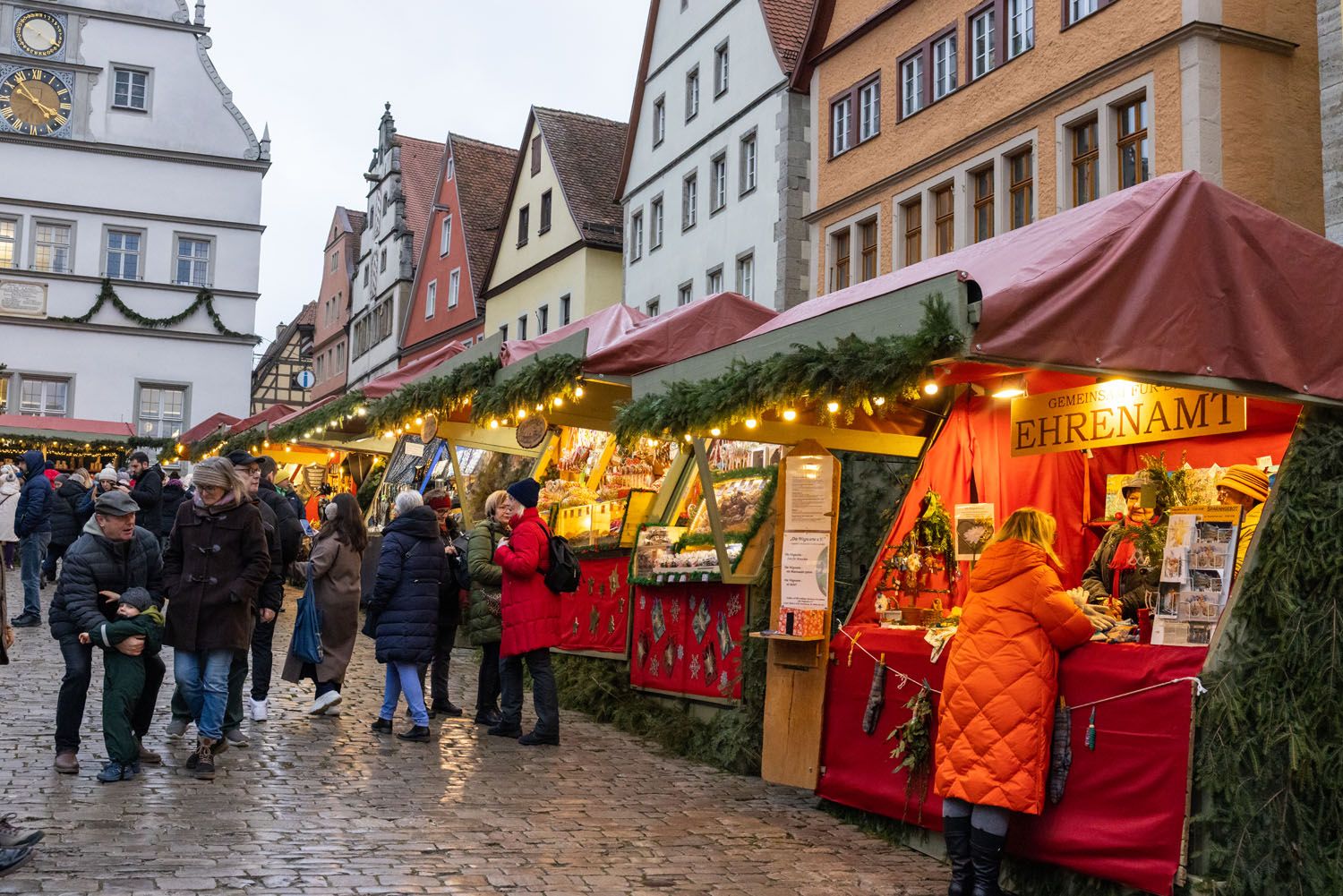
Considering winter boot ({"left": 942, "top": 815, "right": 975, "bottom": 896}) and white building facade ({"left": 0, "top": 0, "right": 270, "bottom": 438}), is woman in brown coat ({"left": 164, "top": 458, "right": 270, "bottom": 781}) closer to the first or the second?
winter boot ({"left": 942, "top": 815, "right": 975, "bottom": 896})

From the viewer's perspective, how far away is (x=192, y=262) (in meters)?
41.6

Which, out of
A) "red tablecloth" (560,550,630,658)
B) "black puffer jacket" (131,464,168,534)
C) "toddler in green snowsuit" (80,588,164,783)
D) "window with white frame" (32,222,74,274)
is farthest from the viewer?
"window with white frame" (32,222,74,274)

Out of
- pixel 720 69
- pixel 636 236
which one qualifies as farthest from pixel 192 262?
pixel 720 69

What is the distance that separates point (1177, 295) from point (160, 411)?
38.8m

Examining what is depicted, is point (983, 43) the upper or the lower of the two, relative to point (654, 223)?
upper

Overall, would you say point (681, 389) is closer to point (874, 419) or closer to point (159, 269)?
point (874, 419)

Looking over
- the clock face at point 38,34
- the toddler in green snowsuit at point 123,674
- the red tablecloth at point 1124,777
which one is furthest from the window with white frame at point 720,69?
the red tablecloth at point 1124,777

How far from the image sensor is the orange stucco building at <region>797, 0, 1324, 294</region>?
57.3ft

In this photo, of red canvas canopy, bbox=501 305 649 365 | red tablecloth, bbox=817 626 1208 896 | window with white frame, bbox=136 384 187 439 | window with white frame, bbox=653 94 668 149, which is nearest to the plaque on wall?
window with white frame, bbox=136 384 187 439

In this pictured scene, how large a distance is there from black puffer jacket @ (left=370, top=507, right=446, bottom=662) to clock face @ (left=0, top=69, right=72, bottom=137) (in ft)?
111

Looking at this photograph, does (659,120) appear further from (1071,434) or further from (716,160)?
(1071,434)

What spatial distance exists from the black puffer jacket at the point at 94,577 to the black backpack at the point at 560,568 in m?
2.84

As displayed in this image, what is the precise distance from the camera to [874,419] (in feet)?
30.2

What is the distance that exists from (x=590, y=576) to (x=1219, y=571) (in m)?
7.09
